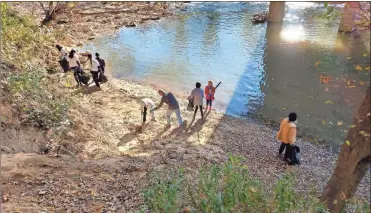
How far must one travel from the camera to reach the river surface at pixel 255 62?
44.9 feet

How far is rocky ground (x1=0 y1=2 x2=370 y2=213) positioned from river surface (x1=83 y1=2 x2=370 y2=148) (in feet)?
6.97

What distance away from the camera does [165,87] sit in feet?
50.6

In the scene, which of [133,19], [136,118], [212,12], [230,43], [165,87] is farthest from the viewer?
[212,12]

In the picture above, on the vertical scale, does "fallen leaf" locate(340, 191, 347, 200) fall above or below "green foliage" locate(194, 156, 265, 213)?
below

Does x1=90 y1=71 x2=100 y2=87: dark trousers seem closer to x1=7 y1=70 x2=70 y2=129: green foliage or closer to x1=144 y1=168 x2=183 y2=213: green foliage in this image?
x1=7 y1=70 x2=70 y2=129: green foliage

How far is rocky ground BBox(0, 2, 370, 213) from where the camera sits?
548cm

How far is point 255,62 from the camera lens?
1903 centimetres

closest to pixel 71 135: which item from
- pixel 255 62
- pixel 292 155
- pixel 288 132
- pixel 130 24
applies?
pixel 288 132

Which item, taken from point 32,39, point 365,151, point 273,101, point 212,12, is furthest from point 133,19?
point 365,151

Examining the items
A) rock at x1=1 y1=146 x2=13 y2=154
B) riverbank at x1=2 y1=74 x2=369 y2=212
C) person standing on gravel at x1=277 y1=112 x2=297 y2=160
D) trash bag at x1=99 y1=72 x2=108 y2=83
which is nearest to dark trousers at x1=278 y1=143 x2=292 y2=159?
person standing on gravel at x1=277 y1=112 x2=297 y2=160

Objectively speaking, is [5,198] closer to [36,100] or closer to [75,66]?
[36,100]

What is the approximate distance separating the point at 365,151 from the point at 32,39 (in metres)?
13.6

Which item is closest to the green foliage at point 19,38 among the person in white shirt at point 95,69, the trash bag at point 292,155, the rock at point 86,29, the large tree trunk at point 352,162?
the person in white shirt at point 95,69

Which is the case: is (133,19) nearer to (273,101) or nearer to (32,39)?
(32,39)
